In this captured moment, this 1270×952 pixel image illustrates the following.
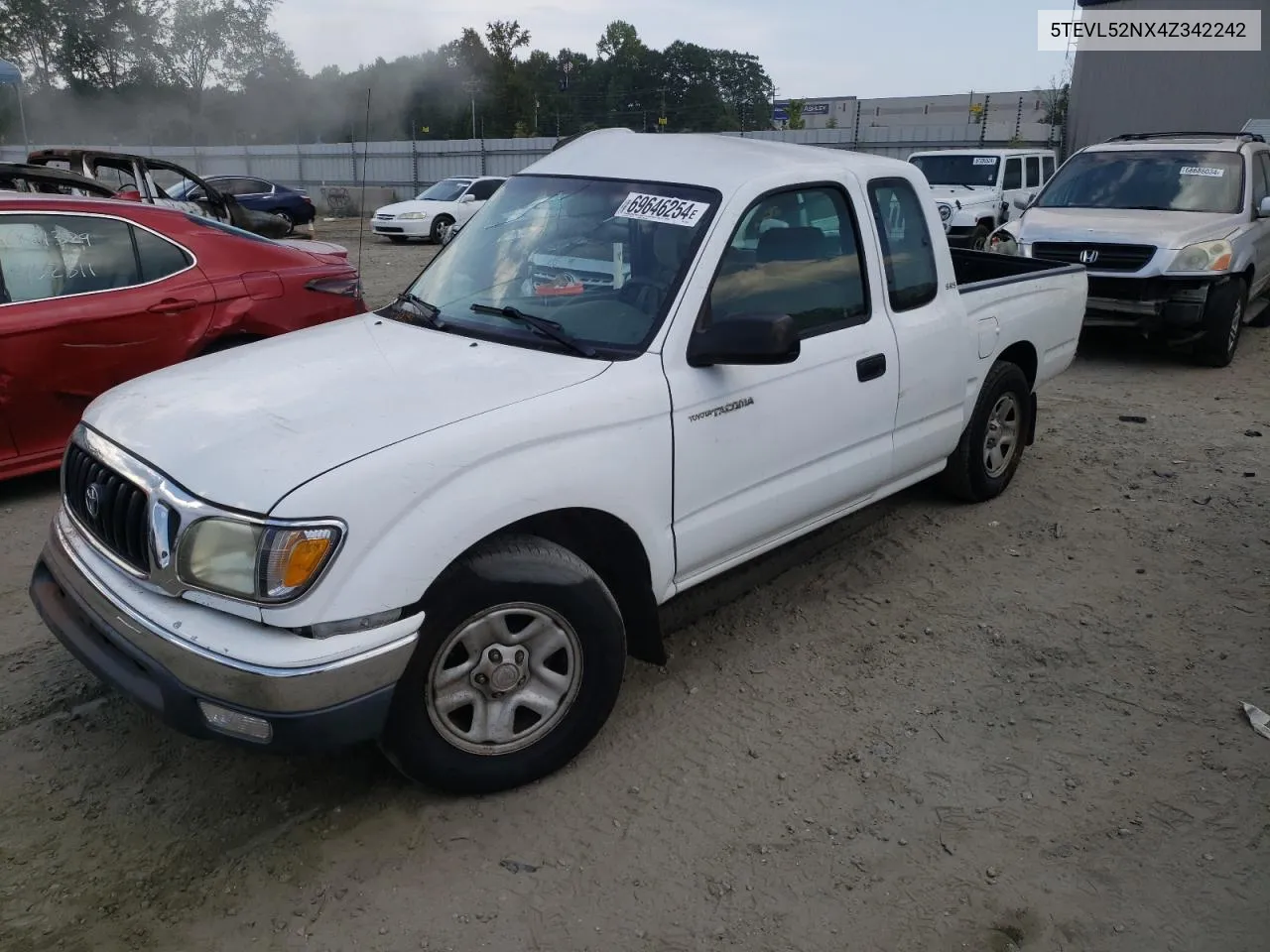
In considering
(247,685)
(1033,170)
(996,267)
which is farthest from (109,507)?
(1033,170)

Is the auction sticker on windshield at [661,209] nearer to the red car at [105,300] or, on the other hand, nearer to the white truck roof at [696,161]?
the white truck roof at [696,161]

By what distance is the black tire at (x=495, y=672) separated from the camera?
2713 millimetres

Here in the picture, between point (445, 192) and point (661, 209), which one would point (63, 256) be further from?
point (445, 192)

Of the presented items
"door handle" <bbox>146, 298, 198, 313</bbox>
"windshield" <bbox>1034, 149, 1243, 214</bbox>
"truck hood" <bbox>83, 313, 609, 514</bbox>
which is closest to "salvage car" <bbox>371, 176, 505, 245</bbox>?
"windshield" <bbox>1034, 149, 1243, 214</bbox>

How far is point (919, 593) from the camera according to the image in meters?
4.45

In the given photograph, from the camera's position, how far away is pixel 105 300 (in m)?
5.32

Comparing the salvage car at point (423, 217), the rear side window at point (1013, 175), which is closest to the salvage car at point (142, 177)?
the salvage car at point (423, 217)

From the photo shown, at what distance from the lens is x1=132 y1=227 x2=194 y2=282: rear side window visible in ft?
18.1

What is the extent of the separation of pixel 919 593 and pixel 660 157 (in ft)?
7.14

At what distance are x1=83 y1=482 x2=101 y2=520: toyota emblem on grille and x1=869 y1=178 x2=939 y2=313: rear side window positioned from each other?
2.94 metres

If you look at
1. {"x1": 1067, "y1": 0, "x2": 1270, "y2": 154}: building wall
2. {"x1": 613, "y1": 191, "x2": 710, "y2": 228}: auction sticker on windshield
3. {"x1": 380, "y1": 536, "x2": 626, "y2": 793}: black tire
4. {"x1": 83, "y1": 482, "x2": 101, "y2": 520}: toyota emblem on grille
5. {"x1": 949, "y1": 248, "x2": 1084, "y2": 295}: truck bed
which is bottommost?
{"x1": 380, "y1": 536, "x2": 626, "y2": 793}: black tire

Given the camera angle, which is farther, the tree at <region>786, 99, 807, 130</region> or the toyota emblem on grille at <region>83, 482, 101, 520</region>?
the tree at <region>786, 99, 807, 130</region>

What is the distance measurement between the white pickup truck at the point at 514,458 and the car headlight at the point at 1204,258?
16.4ft

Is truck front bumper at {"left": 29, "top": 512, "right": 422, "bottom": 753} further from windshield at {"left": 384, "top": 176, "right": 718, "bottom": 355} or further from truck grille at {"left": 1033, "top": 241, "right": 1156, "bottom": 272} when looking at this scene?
truck grille at {"left": 1033, "top": 241, "right": 1156, "bottom": 272}
